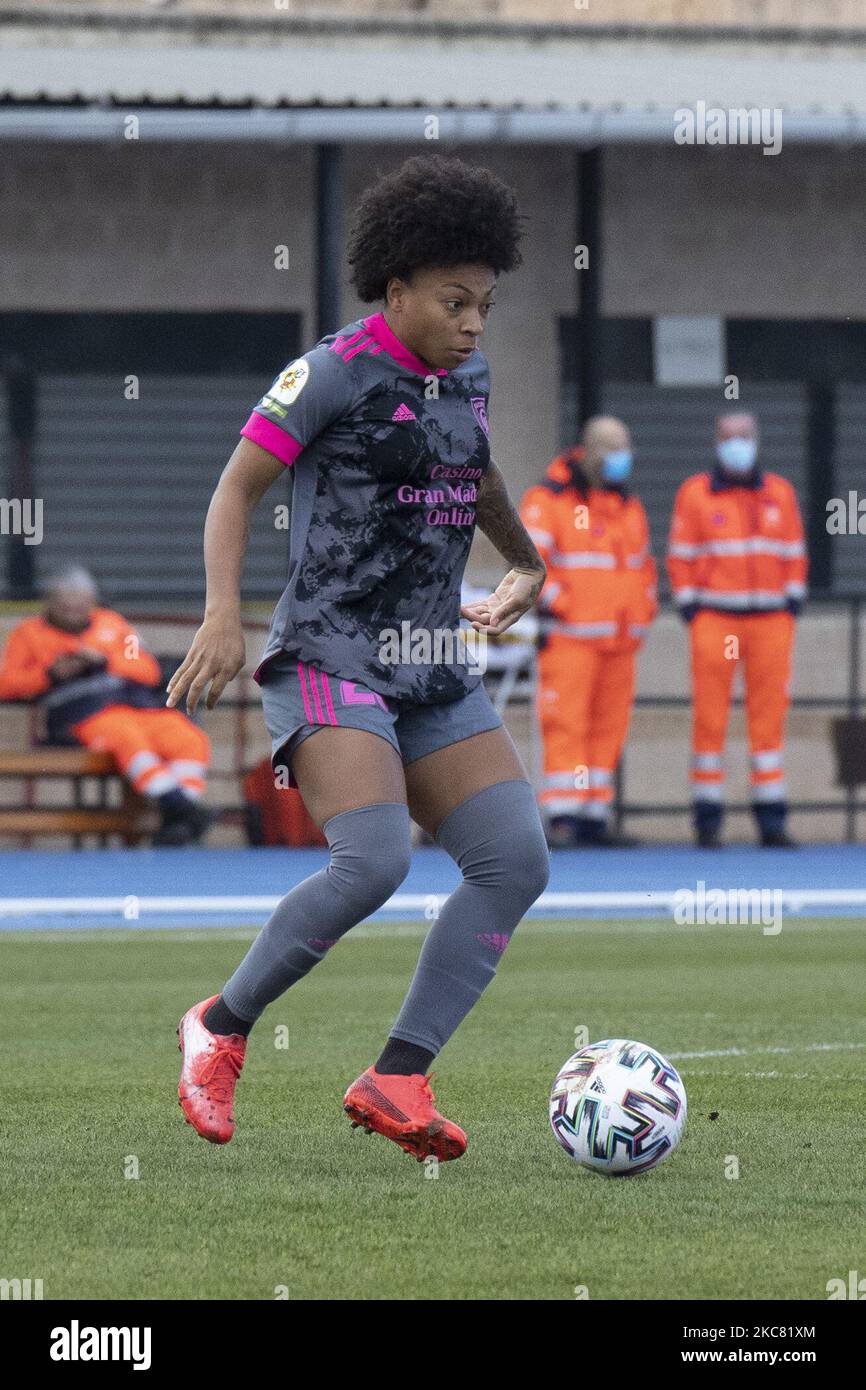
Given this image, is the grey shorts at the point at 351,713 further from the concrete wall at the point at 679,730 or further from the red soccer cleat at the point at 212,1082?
the concrete wall at the point at 679,730

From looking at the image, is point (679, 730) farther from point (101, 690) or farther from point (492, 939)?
point (492, 939)

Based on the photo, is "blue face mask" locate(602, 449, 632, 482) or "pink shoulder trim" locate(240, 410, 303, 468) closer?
"pink shoulder trim" locate(240, 410, 303, 468)

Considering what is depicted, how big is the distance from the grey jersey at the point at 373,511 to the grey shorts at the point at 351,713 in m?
0.03

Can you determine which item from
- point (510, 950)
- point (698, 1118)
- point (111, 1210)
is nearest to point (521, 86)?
point (510, 950)

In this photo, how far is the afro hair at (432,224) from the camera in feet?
17.3

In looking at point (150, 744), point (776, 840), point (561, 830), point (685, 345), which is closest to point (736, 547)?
point (776, 840)

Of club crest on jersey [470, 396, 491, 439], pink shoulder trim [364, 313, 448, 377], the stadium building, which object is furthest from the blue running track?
pink shoulder trim [364, 313, 448, 377]

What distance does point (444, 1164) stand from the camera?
540 centimetres

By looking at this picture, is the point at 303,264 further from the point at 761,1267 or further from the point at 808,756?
the point at 761,1267

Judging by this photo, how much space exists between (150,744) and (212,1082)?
10031mm

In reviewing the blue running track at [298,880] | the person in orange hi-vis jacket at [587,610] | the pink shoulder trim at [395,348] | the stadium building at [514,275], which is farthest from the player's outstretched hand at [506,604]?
the stadium building at [514,275]

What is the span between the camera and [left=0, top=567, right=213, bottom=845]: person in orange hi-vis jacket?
1527 cm

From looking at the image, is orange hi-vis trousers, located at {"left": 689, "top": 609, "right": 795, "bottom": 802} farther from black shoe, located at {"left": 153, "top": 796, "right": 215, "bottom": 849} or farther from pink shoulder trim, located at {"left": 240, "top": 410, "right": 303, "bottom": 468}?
pink shoulder trim, located at {"left": 240, "top": 410, "right": 303, "bottom": 468}

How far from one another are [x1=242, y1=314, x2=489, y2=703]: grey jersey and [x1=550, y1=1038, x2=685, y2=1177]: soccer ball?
854mm
